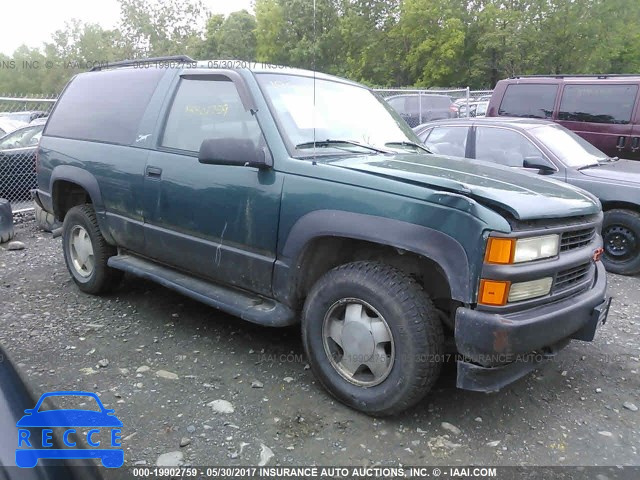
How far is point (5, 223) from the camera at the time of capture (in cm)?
673

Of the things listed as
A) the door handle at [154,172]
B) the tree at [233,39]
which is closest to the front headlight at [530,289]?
the door handle at [154,172]

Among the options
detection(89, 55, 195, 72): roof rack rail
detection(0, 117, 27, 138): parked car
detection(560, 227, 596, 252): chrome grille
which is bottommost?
detection(0, 117, 27, 138): parked car

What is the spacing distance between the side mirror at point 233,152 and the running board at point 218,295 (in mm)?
884

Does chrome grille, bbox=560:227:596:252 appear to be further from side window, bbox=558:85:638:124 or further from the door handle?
side window, bbox=558:85:638:124

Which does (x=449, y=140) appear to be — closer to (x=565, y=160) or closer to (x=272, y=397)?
(x=565, y=160)

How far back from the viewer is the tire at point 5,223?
6688mm

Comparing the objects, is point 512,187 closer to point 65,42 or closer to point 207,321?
point 207,321

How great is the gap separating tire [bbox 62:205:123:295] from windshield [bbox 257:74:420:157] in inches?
83.4

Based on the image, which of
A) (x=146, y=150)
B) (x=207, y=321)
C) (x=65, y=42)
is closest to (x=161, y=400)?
(x=207, y=321)

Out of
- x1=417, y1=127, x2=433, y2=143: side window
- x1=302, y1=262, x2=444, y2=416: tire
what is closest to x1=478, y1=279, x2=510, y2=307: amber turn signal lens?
x1=302, y1=262, x2=444, y2=416: tire

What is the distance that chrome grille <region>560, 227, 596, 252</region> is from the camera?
2.81 m

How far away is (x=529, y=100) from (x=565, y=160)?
9.86 ft

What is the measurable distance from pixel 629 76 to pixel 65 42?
6543 cm

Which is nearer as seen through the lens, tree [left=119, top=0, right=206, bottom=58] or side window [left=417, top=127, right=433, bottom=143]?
side window [left=417, top=127, right=433, bottom=143]
